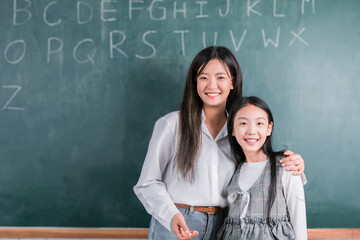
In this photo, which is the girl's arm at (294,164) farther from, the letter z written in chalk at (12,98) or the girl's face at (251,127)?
the letter z written in chalk at (12,98)

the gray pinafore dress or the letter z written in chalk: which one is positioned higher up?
the letter z written in chalk

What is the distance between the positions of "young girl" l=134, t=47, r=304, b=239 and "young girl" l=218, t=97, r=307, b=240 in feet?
0.26

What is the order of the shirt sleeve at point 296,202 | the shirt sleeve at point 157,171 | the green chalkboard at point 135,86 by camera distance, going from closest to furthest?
the shirt sleeve at point 296,202 → the shirt sleeve at point 157,171 → the green chalkboard at point 135,86

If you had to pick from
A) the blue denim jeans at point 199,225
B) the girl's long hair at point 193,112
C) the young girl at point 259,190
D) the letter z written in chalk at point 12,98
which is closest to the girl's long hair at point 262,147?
the young girl at point 259,190

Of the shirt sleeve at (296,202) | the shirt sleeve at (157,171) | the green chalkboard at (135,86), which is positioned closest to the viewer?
the shirt sleeve at (296,202)

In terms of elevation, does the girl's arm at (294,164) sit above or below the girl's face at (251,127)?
below

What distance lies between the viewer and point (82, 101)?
182 centimetres

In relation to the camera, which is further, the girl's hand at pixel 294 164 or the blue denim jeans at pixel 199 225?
the blue denim jeans at pixel 199 225

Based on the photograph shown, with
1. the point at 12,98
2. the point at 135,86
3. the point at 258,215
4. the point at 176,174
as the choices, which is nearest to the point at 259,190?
the point at 258,215

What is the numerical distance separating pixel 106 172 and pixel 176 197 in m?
0.56

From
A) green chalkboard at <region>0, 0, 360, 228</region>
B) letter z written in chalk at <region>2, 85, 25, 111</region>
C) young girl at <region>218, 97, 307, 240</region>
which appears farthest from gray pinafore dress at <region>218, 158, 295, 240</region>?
letter z written in chalk at <region>2, 85, 25, 111</region>

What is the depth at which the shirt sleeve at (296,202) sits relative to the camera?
1271 millimetres

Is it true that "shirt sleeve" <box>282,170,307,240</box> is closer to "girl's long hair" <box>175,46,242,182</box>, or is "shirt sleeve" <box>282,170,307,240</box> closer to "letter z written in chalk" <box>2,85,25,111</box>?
"girl's long hair" <box>175,46,242,182</box>

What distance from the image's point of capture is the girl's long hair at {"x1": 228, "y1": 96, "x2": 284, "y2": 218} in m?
1.31
